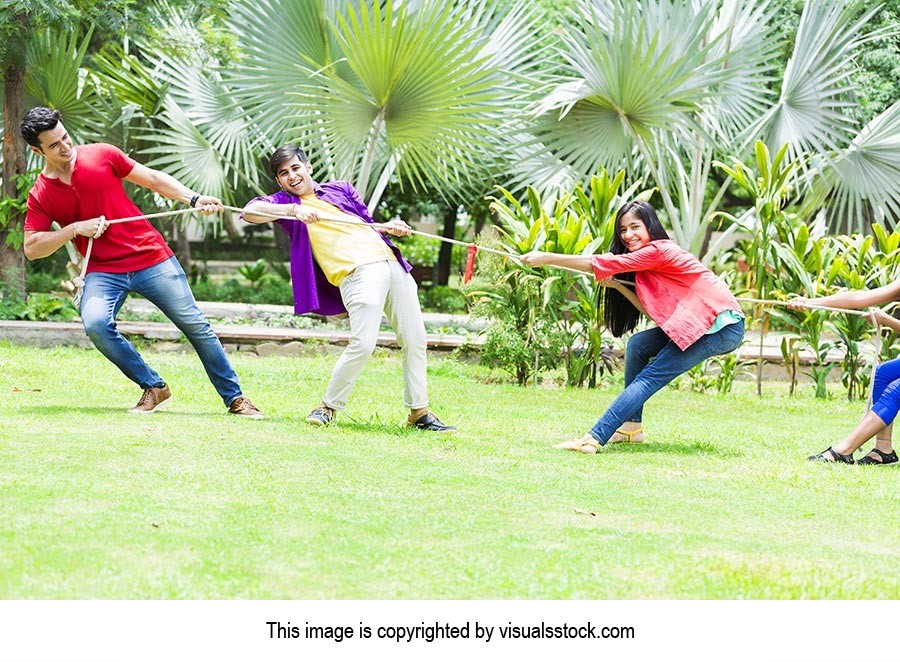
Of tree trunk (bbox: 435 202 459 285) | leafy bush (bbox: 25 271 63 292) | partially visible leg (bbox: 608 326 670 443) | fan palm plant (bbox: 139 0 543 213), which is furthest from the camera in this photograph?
tree trunk (bbox: 435 202 459 285)

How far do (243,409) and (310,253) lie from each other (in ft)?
3.35

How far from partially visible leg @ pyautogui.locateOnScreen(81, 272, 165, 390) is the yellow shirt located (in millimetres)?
1144

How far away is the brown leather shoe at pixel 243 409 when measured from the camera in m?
6.66

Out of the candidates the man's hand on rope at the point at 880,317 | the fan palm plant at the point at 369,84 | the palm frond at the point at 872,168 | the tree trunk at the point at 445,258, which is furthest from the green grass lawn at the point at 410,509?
the tree trunk at the point at 445,258

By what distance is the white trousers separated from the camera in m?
6.25

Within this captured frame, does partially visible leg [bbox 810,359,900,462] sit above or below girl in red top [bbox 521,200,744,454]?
below

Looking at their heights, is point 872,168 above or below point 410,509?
above

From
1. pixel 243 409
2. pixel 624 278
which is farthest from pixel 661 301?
pixel 243 409

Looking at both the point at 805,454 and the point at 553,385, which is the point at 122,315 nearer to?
the point at 553,385

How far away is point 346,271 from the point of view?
20.7 feet

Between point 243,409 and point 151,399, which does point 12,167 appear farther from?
point 243,409

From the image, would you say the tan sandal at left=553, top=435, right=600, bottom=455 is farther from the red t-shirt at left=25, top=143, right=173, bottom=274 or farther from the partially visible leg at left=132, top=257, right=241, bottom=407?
the red t-shirt at left=25, top=143, right=173, bottom=274

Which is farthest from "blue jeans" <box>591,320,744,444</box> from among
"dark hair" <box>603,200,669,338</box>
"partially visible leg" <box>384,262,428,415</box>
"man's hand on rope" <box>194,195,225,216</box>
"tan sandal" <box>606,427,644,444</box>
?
"man's hand on rope" <box>194,195,225,216</box>

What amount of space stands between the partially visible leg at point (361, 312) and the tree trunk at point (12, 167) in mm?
6278
